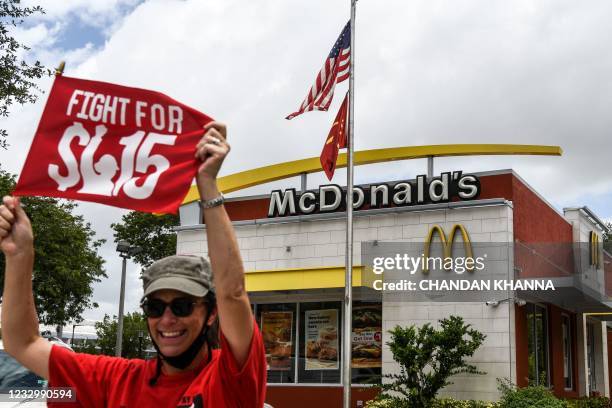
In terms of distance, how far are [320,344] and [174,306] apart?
17.0 metres

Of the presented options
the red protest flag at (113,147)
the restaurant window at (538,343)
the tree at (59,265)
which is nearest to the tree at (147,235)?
the tree at (59,265)

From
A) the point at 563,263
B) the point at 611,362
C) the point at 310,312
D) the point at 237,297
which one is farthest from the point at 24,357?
the point at 611,362

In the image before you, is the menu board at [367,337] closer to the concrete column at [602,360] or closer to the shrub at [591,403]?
the shrub at [591,403]

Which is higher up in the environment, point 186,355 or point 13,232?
point 13,232

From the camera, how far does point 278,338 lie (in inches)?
800

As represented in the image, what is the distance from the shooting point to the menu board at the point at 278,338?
20078 mm

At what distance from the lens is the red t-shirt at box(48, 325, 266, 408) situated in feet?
8.68

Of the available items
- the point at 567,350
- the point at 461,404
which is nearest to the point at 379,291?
the point at 461,404

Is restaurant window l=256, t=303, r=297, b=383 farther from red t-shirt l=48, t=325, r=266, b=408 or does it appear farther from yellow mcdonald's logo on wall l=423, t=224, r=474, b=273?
red t-shirt l=48, t=325, r=266, b=408

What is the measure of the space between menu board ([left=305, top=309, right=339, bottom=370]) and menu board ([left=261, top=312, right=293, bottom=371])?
51 cm

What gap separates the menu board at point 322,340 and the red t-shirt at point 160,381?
652 inches

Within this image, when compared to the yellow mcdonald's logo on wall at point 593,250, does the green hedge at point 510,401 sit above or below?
below

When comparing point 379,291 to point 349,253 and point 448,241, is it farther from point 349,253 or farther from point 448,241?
point 349,253
